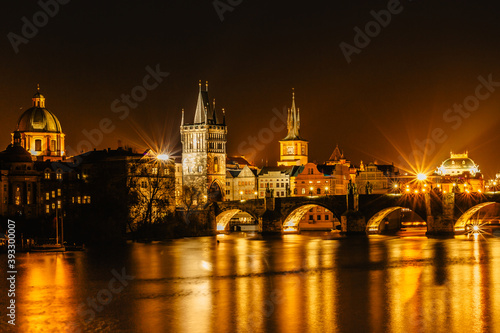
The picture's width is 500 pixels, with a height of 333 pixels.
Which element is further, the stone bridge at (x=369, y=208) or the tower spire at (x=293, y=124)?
the tower spire at (x=293, y=124)

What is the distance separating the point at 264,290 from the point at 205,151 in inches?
3329

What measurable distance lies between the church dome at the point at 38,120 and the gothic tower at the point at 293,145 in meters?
45.8

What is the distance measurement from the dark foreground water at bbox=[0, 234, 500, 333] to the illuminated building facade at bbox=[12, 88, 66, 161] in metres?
54.2

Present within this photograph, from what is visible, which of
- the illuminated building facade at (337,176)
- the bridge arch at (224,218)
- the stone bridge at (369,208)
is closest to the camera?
the stone bridge at (369,208)

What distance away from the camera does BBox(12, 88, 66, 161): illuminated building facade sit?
12706cm

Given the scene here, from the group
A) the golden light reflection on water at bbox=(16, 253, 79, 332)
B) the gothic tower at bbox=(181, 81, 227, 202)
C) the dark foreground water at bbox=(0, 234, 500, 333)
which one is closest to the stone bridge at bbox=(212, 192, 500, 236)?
the dark foreground water at bbox=(0, 234, 500, 333)

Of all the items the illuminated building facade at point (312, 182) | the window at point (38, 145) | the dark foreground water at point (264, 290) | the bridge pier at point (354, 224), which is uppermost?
the window at point (38, 145)

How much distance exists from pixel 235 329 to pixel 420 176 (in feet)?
367

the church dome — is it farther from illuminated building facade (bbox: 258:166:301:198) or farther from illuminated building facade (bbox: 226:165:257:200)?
illuminated building facade (bbox: 258:166:301:198)

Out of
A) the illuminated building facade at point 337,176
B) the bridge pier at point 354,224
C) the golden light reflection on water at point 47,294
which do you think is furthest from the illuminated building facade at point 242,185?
the golden light reflection on water at point 47,294

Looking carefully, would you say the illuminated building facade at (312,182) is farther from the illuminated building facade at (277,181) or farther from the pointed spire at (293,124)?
the pointed spire at (293,124)

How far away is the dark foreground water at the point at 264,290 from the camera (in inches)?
1548

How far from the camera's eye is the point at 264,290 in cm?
4941

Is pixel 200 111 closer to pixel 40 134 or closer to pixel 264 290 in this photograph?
pixel 40 134
